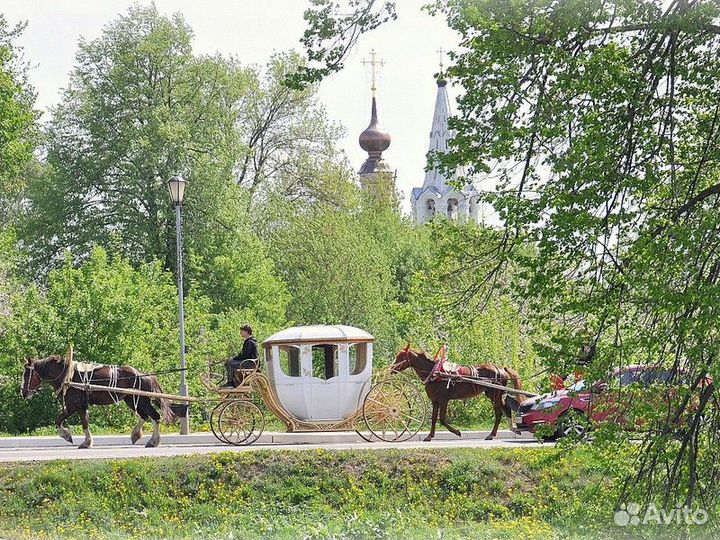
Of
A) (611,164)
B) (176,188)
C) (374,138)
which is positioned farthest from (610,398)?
(374,138)

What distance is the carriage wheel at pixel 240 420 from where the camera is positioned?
23.4 metres

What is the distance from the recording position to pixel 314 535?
15.7 m

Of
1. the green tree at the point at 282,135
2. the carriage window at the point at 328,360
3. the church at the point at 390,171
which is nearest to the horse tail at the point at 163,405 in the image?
the carriage window at the point at 328,360

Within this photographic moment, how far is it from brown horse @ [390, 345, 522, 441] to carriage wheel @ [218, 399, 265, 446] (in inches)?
104

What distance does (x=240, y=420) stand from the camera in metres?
23.6

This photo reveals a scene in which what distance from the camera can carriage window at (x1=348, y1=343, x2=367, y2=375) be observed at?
77.8 feet

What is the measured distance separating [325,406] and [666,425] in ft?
39.8

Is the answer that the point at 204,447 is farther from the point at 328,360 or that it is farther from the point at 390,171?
the point at 390,171

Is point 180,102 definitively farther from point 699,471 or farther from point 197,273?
point 699,471

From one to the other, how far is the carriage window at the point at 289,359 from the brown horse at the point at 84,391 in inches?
88.7

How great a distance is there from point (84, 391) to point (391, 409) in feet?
18.2

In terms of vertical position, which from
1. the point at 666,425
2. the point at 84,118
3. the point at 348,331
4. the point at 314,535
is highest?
the point at 84,118

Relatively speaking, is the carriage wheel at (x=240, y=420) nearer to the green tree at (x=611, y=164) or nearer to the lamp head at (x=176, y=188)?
the lamp head at (x=176, y=188)

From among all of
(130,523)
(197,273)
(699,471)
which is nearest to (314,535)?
(130,523)
